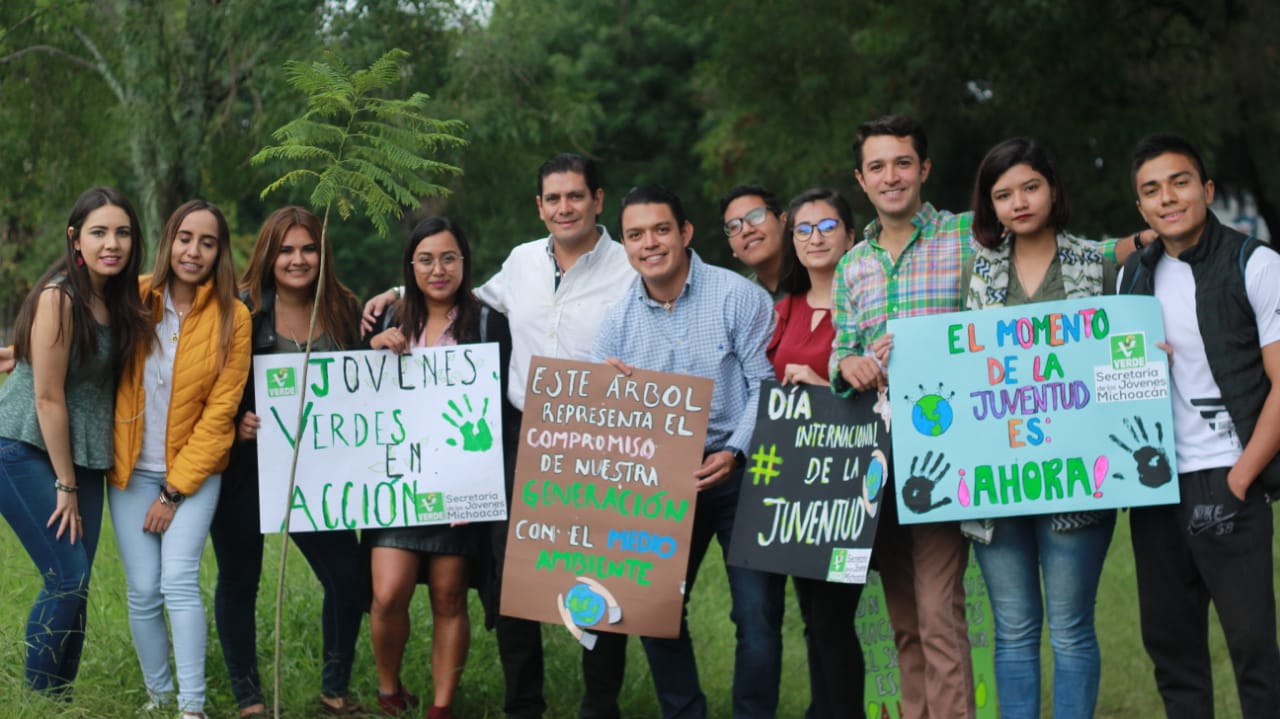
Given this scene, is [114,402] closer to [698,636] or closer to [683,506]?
[683,506]

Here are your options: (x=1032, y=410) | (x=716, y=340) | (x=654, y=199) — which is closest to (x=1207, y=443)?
(x=1032, y=410)

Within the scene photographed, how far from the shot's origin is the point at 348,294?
20.4 ft

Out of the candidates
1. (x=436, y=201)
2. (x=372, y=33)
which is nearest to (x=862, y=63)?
(x=372, y=33)

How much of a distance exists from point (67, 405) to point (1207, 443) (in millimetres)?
4063

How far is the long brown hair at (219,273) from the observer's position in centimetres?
554

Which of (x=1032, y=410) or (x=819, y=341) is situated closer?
(x=1032, y=410)

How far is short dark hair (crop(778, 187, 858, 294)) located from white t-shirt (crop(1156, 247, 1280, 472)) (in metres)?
1.38

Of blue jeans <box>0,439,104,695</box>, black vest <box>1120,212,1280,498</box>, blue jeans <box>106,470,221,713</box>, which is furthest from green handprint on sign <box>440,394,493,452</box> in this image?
black vest <box>1120,212,1280,498</box>

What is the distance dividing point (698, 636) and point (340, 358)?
160 inches

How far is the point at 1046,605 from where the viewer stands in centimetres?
480

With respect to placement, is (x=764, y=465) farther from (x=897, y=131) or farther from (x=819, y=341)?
(x=897, y=131)

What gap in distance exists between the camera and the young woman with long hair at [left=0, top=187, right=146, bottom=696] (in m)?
5.25

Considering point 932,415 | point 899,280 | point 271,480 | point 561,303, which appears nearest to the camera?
point 932,415

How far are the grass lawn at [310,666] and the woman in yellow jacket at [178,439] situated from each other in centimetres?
37
